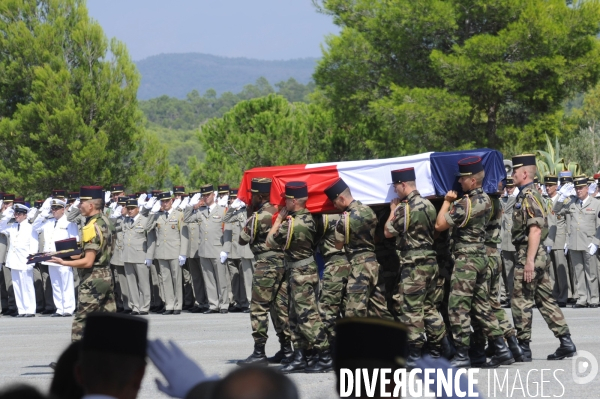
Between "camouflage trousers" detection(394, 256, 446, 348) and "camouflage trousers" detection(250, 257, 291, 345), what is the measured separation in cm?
130

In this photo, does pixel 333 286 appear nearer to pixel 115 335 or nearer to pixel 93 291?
pixel 93 291

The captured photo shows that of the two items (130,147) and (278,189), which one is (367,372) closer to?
(278,189)

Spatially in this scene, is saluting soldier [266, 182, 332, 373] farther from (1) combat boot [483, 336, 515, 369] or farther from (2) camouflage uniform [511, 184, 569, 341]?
(2) camouflage uniform [511, 184, 569, 341]

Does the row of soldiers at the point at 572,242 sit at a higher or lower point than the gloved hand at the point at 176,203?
lower

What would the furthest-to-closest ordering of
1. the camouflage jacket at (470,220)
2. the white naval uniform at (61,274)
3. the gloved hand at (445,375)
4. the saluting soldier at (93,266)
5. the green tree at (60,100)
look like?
the green tree at (60,100) → the white naval uniform at (61,274) → the saluting soldier at (93,266) → the camouflage jacket at (470,220) → the gloved hand at (445,375)

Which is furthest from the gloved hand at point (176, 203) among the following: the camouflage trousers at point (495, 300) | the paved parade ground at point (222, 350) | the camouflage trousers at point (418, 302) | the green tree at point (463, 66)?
the green tree at point (463, 66)

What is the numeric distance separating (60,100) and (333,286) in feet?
74.6

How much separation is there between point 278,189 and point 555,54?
62.9ft

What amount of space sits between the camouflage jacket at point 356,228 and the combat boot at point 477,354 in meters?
1.46

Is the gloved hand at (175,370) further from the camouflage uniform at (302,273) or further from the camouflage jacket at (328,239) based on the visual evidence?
the camouflage jacket at (328,239)

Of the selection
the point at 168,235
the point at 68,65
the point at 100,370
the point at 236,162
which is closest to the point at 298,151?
the point at 236,162

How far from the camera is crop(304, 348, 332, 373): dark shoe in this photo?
9156mm

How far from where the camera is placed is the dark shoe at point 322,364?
916 cm

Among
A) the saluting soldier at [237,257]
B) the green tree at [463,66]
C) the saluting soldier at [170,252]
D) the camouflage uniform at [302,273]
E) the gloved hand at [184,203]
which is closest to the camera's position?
Answer: the camouflage uniform at [302,273]
